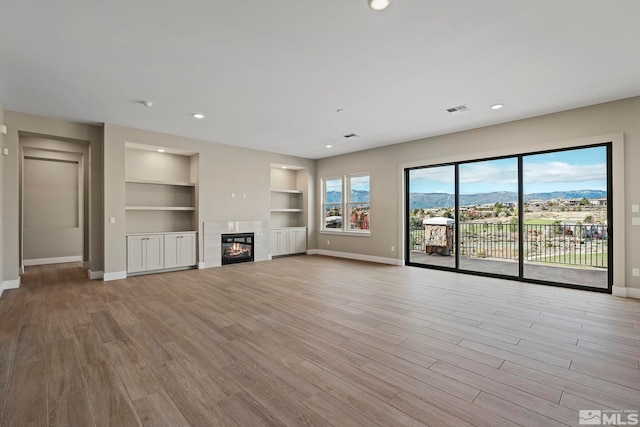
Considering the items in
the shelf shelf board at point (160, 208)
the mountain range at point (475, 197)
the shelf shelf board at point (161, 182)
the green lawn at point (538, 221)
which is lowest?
the green lawn at point (538, 221)

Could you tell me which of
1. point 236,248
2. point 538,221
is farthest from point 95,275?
point 538,221

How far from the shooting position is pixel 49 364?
2.37 meters

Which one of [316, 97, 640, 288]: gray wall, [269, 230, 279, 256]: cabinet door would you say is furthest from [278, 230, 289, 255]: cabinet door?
[316, 97, 640, 288]: gray wall

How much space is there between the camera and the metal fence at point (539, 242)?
16.9ft

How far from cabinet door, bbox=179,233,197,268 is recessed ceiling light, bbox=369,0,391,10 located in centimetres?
571

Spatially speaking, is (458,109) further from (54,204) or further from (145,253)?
(54,204)

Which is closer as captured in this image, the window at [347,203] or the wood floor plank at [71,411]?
the wood floor plank at [71,411]

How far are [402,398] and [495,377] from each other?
795mm

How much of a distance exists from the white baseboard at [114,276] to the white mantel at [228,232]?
60.8 inches

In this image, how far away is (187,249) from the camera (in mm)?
6445

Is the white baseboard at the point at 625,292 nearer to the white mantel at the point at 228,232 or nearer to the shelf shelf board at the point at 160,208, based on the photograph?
the white mantel at the point at 228,232

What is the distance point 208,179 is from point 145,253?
6.66 ft

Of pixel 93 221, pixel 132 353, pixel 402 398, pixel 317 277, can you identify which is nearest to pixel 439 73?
pixel 402 398

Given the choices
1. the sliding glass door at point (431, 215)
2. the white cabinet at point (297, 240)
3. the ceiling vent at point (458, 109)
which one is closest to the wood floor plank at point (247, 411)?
the ceiling vent at point (458, 109)
